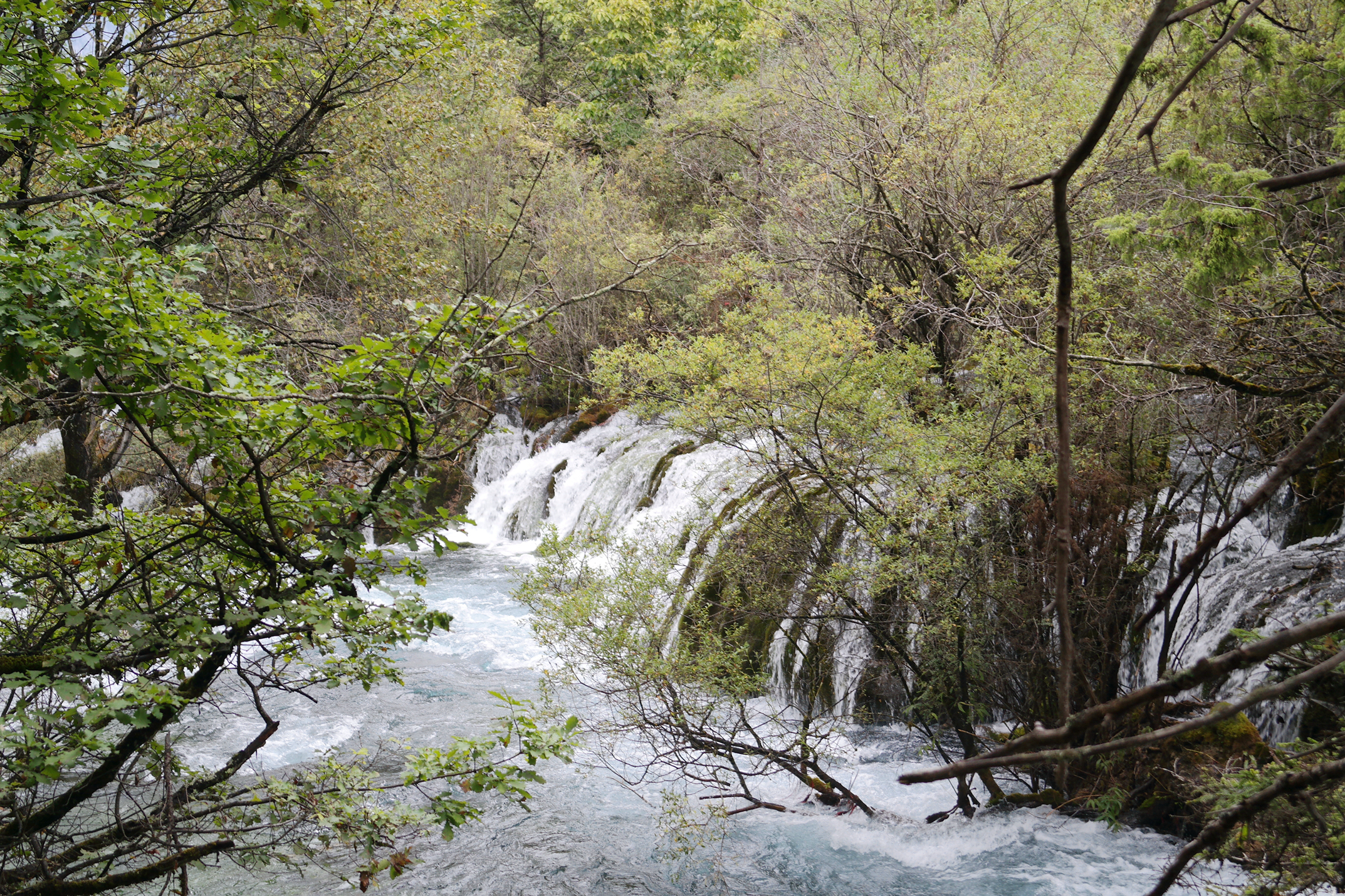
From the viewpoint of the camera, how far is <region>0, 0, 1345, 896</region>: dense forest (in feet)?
8.84

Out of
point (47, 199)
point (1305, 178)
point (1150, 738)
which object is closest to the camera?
point (1150, 738)

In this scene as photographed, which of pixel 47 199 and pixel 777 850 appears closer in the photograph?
pixel 47 199

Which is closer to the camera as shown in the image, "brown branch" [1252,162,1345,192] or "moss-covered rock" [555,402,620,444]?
"brown branch" [1252,162,1345,192]

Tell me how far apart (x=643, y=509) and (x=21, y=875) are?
966cm

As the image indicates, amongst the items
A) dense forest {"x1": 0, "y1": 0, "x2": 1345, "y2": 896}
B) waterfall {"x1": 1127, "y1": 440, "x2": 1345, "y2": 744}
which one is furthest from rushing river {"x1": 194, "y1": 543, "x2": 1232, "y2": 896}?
waterfall {"x1": 1127, "y1": 440, "x2": 1345, "y2": 744}

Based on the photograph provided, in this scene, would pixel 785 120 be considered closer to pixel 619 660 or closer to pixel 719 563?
pixel 719 563

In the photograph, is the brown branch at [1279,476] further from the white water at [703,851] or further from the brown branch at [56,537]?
the white water at [703,851]

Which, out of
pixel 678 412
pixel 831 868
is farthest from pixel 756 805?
pixel 678 412

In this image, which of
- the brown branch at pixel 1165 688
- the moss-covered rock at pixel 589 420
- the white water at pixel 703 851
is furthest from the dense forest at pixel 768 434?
the moss-covered rock at pixel 589 420

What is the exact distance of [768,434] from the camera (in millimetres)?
7684

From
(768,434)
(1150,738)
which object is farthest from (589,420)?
(1150,738)

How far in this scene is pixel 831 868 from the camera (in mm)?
5738

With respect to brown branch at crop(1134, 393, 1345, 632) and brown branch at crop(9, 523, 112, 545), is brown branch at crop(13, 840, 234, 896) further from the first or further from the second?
brown branch at crop(1134, 393, 1345, 632)

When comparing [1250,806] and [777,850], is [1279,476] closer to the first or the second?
[1250,806]
